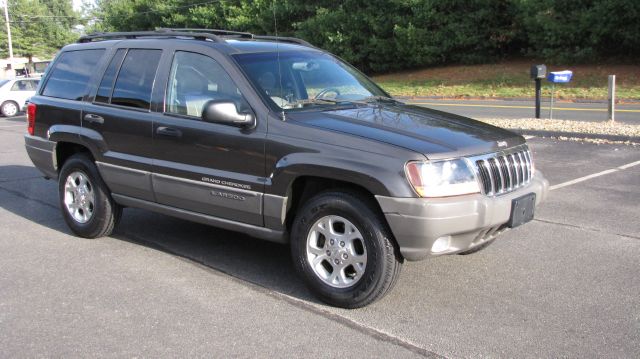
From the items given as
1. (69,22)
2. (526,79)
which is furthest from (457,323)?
(69,22)

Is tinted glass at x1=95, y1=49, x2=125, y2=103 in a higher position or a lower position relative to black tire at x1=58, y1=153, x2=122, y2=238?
higher

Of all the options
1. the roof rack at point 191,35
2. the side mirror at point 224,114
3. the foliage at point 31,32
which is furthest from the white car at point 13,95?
the foliage at point 31,32

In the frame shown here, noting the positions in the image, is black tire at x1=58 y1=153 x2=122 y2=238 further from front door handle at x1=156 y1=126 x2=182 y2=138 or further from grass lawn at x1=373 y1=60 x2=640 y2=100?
grass lawn at x1=373 y1=60 x2=640 y2=100

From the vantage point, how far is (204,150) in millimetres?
4906

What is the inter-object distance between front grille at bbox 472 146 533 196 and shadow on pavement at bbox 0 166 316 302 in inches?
57.2

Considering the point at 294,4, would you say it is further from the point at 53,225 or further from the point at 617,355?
the point at 617,355

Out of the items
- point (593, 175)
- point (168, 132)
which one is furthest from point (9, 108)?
point (593, 175)

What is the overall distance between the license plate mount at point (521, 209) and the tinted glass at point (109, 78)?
3.65m

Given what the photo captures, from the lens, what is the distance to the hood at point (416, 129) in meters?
4.16

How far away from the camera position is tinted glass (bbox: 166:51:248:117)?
4941mm

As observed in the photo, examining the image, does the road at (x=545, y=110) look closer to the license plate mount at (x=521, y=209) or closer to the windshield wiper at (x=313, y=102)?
the license plate mount at (x=521, y=209)

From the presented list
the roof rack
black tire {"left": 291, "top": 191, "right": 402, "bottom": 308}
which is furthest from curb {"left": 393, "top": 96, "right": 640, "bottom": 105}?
black tire {"left": 291, "top": 191, "right": 402, "bottom": 308}

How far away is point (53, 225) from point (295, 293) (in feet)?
10.9

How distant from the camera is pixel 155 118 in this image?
17.4ft
